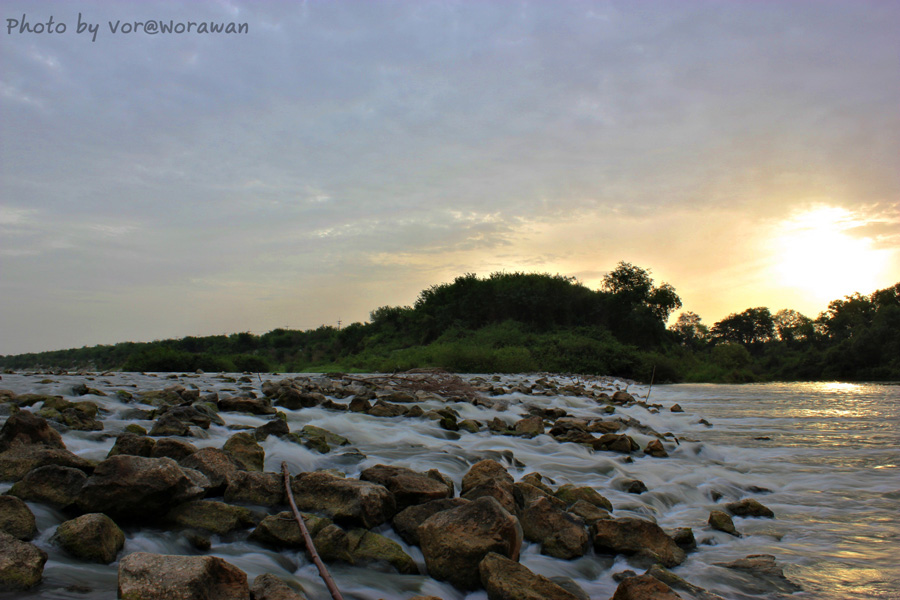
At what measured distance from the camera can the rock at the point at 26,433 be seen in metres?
3.10

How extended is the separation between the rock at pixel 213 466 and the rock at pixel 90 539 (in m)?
0.69

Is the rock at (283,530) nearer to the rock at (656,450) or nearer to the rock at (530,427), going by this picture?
the rock at (530,427)

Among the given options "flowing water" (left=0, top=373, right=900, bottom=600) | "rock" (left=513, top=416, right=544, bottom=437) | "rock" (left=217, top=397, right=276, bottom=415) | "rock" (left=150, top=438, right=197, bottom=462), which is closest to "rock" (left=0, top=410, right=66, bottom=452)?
"flowing water" (left=0, top=373, right=900, bottom=600)

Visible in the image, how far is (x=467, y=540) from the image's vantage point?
2.38 metres

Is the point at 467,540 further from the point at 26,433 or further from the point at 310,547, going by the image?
the point at 26,433

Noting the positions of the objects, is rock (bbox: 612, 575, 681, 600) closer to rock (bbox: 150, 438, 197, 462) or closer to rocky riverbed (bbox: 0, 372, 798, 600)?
rocky riverbed (bbox: 0, 372, 798, 600)

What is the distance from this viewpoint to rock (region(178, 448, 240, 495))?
2936 mm

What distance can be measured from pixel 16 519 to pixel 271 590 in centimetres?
126

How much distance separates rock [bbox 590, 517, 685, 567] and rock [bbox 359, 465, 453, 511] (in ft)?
3.08

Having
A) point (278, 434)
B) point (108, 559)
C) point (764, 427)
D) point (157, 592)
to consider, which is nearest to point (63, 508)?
point (108, 559)

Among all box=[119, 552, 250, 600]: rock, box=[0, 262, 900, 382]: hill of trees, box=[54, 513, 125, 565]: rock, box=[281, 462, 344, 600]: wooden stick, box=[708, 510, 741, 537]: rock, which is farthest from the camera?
box=[0, 262, 900, 382]: hill of trees

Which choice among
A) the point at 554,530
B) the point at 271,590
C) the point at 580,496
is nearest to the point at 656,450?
the point at 580,496

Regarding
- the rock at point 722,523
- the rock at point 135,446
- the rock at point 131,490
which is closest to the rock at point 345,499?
the rock at point 131,490

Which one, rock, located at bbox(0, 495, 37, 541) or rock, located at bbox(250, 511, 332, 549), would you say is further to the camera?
rock, located at bbox(250, 511, 332, 549)
